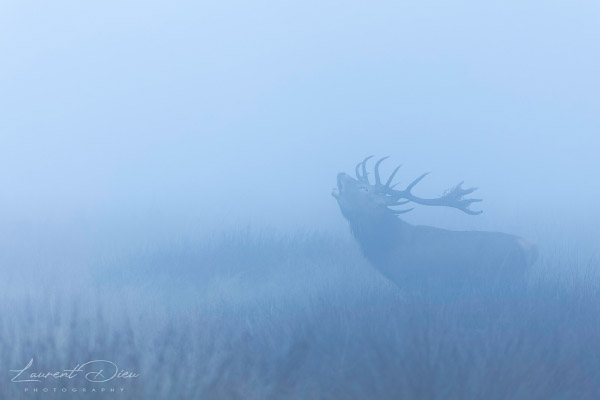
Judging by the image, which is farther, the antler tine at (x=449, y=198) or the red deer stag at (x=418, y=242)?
the antler tine at (x=449, y=198)

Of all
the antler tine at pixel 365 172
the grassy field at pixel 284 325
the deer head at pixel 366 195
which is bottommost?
the grassy field at pixel 284 325

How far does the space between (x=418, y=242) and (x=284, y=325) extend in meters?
1.01

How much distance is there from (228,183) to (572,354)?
2.36m

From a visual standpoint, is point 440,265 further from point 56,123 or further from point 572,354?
point 56,123

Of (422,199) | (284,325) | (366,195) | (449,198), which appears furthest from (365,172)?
(284,325)

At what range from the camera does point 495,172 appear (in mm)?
5371

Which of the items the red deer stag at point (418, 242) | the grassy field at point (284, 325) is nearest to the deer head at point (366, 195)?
the red deer stag at point (418, 242)

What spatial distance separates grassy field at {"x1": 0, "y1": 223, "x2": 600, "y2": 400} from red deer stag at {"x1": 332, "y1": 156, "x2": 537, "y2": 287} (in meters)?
0.12

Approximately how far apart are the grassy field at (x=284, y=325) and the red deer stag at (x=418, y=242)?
4.6 inches

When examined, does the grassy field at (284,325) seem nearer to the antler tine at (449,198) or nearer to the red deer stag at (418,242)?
the red deer stag at (418,242)

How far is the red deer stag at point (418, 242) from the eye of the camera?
203 inches

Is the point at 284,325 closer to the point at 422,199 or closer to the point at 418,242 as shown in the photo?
→ the point at 418,242

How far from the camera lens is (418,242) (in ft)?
17.3

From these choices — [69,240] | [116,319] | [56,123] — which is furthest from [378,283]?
[56,123]
